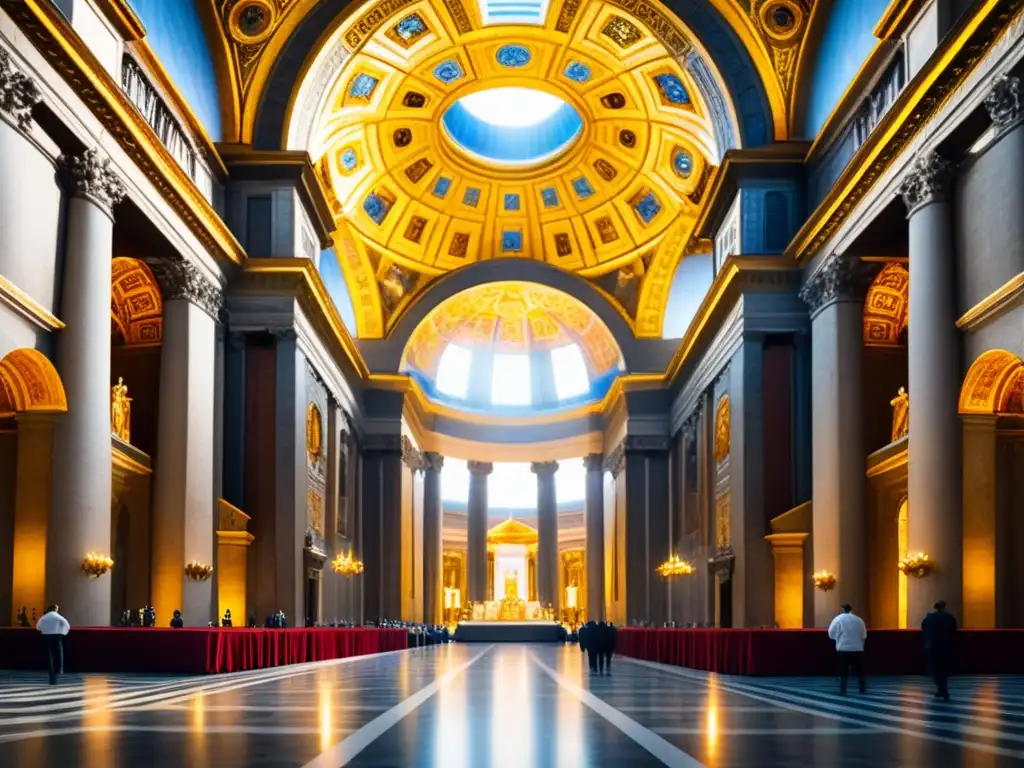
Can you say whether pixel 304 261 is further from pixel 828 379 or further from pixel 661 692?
pixel 661 692

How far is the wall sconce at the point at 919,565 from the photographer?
2023 centimetres

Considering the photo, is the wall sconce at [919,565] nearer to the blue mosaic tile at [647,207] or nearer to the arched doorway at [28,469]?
the arched doorway at [28,469]

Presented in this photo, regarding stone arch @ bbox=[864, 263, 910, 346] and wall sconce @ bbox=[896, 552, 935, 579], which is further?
stone arch @ bbox=[864, 263, 910, 346]

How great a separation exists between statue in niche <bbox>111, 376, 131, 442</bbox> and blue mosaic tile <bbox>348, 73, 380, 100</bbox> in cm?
1301

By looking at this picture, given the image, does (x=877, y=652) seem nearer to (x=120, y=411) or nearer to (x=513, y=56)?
(x=120, y=411)

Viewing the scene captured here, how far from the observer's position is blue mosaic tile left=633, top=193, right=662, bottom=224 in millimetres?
44094

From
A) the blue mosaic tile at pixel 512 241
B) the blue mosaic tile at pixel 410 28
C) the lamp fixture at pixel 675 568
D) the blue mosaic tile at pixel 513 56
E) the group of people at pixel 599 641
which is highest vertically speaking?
the blue mosaic tile at pixel 513 56

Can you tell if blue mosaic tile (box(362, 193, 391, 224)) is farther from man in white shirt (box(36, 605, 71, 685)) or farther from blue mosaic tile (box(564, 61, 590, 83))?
man in white shirt (box(36, 605, 71, 685))

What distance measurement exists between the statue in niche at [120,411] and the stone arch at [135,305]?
4.82 ft

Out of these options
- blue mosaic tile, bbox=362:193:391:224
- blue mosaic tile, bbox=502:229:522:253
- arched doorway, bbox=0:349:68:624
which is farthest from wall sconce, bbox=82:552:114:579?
blue mosaic tile, bbox=502:229:522:253

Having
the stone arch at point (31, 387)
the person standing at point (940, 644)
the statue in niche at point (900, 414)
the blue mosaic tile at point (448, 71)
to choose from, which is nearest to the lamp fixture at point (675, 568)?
the statue in niche at point (900, 414)

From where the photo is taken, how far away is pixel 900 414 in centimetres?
2636

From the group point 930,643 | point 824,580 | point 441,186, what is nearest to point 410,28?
point 441,186

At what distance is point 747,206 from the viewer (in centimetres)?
3069
